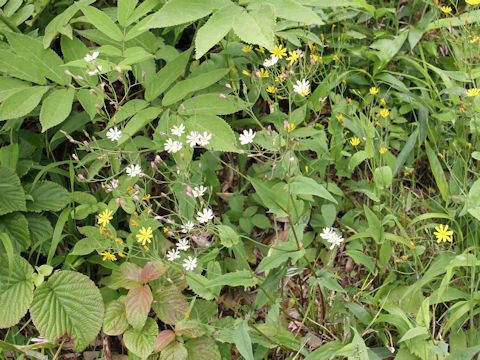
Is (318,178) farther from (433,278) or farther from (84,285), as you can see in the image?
(84,285)

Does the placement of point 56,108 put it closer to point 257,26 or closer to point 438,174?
point 257,26

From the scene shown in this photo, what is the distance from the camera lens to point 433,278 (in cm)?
214

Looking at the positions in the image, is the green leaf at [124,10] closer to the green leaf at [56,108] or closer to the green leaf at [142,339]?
the green leaf at [56,108]

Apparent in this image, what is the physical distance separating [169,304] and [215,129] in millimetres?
863

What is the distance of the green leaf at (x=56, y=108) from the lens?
2.17 metres

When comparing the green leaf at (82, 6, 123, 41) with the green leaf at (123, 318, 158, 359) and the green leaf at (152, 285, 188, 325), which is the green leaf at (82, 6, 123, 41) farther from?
the green leaf at (123, 318, 158, 359)

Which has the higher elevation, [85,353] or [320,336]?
[320,336]

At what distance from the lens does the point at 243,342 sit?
5.95 feet

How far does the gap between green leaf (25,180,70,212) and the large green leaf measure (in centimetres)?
9

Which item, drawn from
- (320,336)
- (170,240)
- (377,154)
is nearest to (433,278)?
(320,336)

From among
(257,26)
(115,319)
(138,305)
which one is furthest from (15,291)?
(257,26)

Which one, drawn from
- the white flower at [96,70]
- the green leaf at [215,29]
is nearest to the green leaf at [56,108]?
the white flower at [96,70]

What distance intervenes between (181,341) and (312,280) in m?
0.71

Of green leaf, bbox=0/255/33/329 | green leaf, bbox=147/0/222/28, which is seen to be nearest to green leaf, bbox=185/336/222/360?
green leaf, bbox=0/255/33/329
